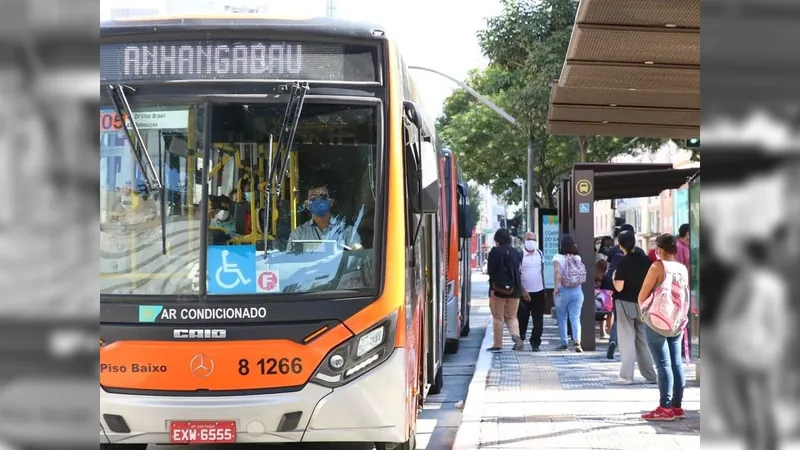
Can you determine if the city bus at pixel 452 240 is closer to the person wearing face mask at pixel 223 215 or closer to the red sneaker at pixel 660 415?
the red sneaker at pixel 660 415

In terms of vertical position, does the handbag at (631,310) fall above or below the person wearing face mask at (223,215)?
below

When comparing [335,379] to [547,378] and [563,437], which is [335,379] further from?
[547,378]

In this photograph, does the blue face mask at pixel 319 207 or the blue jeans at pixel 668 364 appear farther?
the blue jeans at pixel 668 364

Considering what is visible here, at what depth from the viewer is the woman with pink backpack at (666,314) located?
→ 351 inches

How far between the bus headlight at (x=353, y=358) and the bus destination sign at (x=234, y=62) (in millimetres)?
1662

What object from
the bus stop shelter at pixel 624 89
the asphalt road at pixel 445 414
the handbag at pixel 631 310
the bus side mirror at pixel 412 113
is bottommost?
the asphalt road at pixel 445 414

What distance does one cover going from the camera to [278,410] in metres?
6.36

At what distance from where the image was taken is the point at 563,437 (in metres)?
8.73

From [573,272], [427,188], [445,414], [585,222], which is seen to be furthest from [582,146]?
[427,188]

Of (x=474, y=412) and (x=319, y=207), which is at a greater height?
(x=319, y=207)

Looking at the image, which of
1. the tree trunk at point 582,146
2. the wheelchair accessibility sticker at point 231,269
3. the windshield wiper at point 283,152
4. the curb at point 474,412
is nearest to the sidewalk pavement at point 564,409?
the curb at point 474,412

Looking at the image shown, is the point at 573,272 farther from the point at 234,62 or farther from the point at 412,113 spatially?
the point at 234,62

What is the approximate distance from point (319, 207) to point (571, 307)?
995 cm

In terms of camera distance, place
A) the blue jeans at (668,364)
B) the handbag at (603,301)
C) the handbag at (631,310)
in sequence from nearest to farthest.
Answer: the blue jeans at (668,364) → the handbag at (631,310) → the handbag at (603,301)
